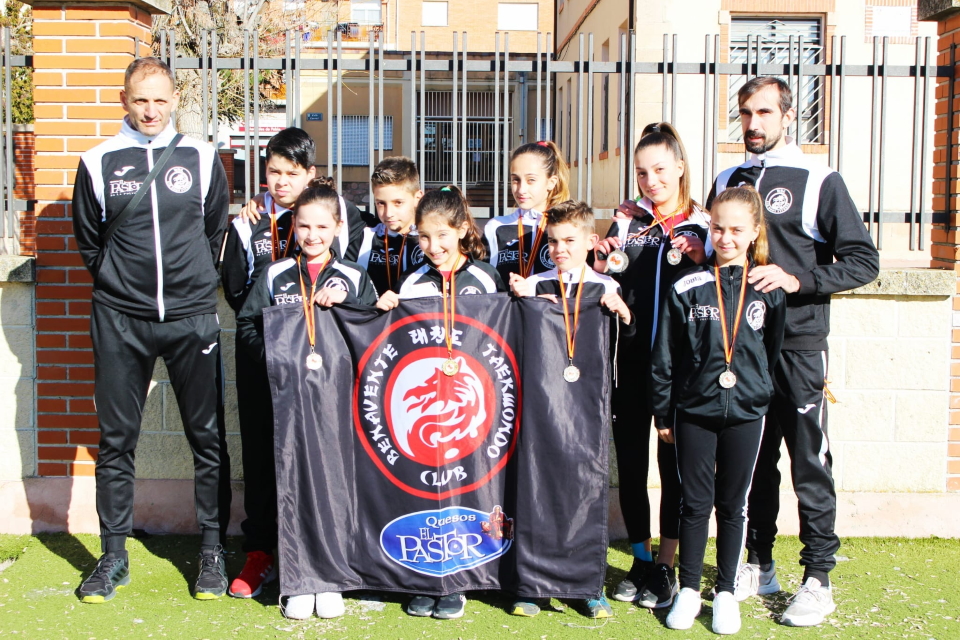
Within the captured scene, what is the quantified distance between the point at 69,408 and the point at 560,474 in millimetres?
2752

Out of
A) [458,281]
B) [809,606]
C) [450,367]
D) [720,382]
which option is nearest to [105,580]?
[450,367]

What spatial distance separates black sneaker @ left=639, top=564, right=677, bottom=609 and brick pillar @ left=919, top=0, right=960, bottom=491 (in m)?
1.95

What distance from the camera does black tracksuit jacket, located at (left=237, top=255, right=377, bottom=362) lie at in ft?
12.5

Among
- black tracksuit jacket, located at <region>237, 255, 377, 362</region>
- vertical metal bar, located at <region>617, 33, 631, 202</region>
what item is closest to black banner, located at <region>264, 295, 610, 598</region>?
black tracksuit jacket, located at <region>237, 255, 377, 362</region>

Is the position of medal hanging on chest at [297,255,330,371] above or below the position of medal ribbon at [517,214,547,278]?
below

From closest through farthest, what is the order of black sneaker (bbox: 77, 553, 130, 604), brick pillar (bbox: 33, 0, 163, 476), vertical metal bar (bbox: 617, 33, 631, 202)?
black sneaker (bbox: 77, 553, 130, 604), brick pillar (bbox: 33, 0, 163, 476), vertical metal bar (bbox: 617, 33, 631, 202)

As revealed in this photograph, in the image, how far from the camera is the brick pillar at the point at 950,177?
15.8ft

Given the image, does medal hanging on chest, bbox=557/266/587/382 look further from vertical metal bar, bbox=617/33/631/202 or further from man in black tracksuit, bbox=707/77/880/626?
vertical metal bar, bbox=617/33/631/202

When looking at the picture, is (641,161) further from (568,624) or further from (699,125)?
(699,125)

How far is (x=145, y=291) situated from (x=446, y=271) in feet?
4.26

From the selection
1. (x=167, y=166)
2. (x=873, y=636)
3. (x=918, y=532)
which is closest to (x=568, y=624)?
(x=873, y=636)

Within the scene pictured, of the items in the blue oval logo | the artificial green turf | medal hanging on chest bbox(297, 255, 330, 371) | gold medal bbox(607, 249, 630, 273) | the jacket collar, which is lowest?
the artificial green turf

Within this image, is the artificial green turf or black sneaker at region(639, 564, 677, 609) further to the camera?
black sneaker at region(639, 564, 677, 609)

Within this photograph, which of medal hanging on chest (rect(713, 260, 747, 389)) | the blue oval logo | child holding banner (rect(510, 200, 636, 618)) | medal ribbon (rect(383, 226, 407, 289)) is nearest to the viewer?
medal hanging on chest (rect(713, 260, 747, 389))
